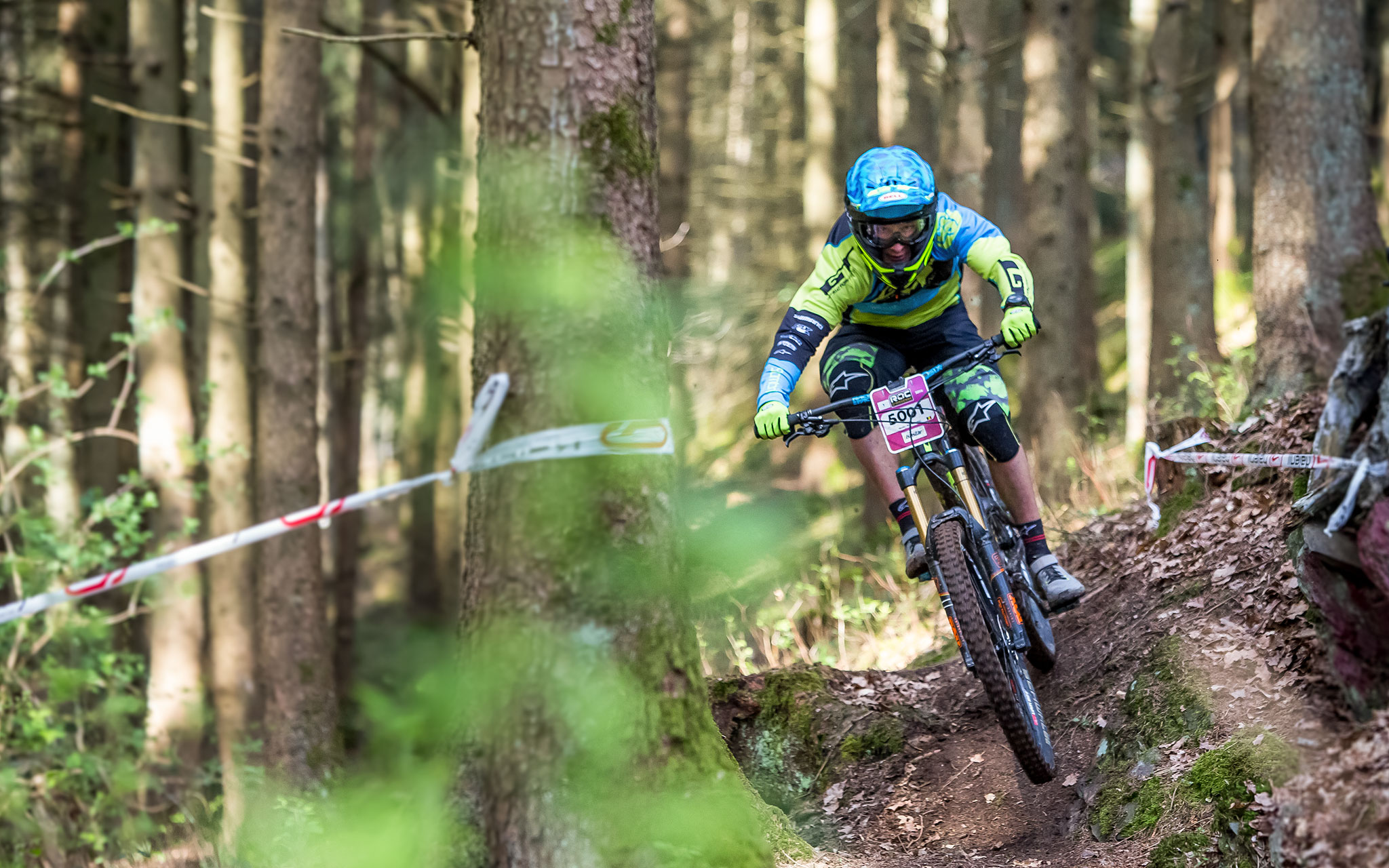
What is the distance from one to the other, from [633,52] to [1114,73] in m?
20.3

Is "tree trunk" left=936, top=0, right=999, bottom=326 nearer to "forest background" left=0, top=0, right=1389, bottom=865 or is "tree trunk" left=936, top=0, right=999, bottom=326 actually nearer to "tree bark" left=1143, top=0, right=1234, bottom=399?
"forest background" left=0, top=0, right=1389, bottom=865

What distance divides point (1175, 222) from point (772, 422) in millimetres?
8444

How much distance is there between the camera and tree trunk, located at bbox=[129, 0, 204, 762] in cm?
1061

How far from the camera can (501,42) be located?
400 cm

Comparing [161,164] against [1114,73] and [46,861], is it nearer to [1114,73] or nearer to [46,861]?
[46,861]

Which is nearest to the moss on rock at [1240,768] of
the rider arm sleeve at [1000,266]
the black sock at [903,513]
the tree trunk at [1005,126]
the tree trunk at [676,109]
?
the black sock at [903,513]

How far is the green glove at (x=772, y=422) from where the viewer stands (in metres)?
4.67

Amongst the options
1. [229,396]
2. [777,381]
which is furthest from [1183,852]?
[229,396]

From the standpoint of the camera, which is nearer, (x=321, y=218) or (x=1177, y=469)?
(x=1177, y=469)

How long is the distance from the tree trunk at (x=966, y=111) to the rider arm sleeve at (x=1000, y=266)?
527 centimetres

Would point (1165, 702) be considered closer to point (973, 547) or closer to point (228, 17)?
point (973, 547)

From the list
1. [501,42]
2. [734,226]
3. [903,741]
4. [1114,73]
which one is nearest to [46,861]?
[903,741]

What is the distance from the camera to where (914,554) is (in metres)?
4.86

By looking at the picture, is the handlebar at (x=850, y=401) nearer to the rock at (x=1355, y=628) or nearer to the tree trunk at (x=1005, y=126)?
the rock at (x=1355, y=628)
